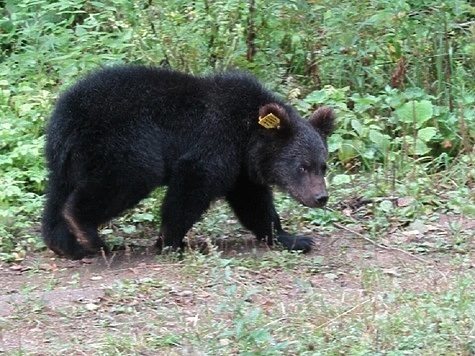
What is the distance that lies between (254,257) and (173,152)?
3.35ft

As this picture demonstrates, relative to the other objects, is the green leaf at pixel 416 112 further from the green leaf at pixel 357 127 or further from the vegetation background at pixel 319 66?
the green leaf at pixel 357 127

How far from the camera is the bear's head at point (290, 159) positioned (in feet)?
26.1

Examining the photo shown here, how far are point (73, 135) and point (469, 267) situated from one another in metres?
3.04

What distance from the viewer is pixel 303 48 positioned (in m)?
10.9

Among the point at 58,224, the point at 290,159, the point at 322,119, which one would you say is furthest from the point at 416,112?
the point at 58,224

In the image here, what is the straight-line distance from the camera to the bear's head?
26.1ft

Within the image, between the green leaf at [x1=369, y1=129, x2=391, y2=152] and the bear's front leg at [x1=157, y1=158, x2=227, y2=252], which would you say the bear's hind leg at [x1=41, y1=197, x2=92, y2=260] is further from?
the green leaf at [x1=369, y1=129, x2=391, y2=152]

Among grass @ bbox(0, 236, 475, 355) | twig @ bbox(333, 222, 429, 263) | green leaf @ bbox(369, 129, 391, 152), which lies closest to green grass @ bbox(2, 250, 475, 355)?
grass @ bbox(0, 236, 475, 355)

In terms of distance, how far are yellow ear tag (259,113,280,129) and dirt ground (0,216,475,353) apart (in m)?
0.98

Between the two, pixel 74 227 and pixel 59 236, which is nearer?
pixel 74 227

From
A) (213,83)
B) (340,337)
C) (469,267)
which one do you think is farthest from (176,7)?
(340,337)

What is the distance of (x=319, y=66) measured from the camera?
1077cm

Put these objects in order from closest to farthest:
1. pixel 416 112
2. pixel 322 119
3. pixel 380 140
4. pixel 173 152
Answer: pixel 173 152
pixel 322 119
pixel 380 140
pixel 416 112

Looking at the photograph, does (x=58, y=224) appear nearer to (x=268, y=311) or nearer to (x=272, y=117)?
(x=272, y=117)
